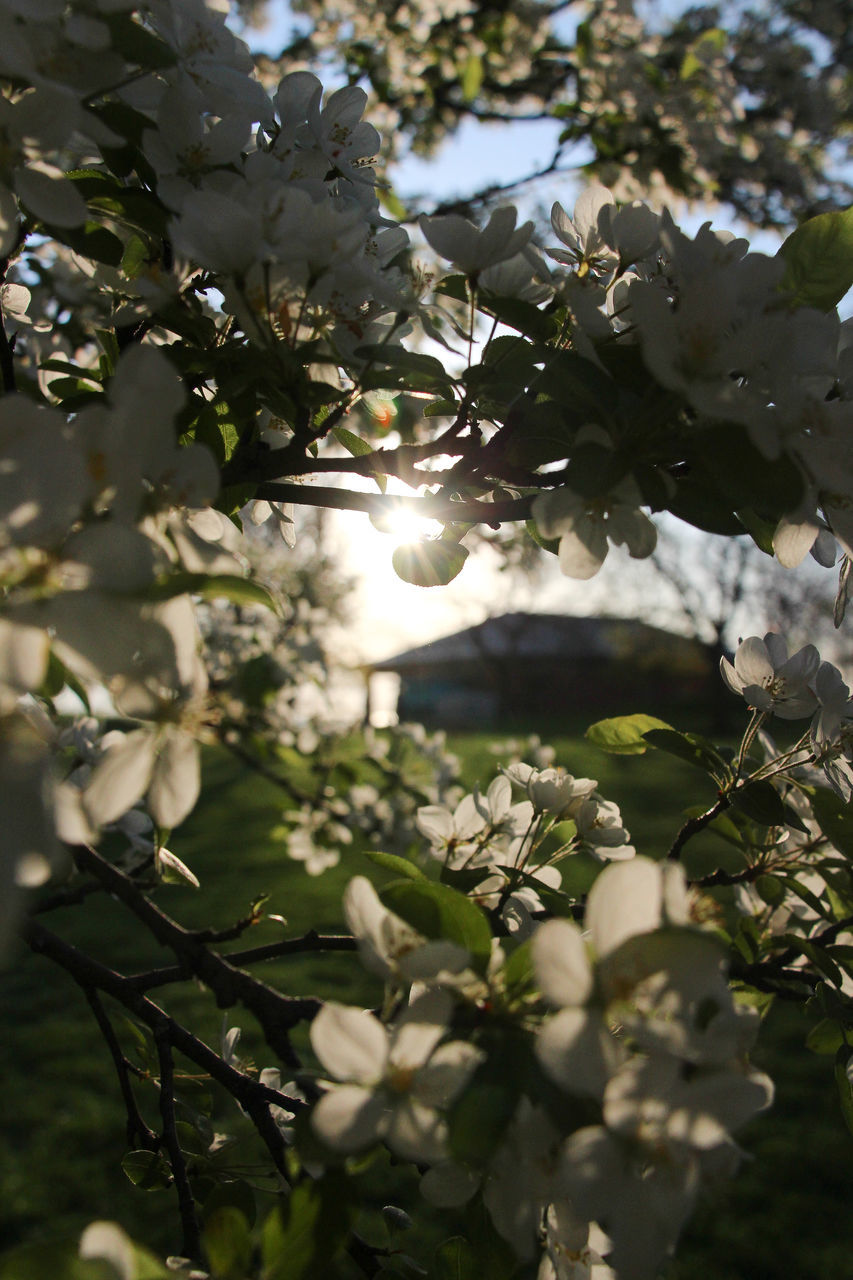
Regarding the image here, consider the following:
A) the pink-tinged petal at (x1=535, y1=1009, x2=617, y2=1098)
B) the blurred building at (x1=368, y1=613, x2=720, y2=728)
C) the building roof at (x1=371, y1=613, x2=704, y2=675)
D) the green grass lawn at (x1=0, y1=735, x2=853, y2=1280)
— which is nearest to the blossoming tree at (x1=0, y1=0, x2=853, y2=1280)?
the pink-tinged petal at (x1=535, y1=1009, x2=617, y2=1098)

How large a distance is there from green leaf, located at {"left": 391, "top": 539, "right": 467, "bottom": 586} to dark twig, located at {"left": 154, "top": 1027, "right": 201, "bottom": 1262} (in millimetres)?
667

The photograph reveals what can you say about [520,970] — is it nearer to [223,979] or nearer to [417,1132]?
[417,1132]

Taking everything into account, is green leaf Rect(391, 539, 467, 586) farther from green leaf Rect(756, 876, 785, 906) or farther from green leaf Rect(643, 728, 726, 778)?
green leaf Rect(756, 876, 785, 906)

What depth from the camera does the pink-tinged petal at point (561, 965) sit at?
1.97 feet

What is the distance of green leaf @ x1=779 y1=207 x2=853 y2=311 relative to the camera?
89 centimetres

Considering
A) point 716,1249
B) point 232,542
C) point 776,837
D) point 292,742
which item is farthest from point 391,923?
point 292,742

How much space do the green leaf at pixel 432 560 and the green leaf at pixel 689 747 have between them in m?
0.33

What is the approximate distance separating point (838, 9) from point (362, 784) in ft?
20.4

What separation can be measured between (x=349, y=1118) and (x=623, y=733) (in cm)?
70

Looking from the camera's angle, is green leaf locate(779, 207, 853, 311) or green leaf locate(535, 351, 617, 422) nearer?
green leaf locate(535, 351, 617, 422)

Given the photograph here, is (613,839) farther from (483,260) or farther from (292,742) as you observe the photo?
(292,742)

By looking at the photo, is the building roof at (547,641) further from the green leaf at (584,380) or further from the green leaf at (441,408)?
the green leaf at (584,380)

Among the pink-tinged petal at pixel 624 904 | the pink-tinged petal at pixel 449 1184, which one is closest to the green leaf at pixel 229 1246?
the pink-tinged petal at pixel 449 1184

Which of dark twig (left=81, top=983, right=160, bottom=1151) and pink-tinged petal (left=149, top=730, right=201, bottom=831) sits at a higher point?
pink-tinged petal (left=149, top=730, right=201, bottom=831)
